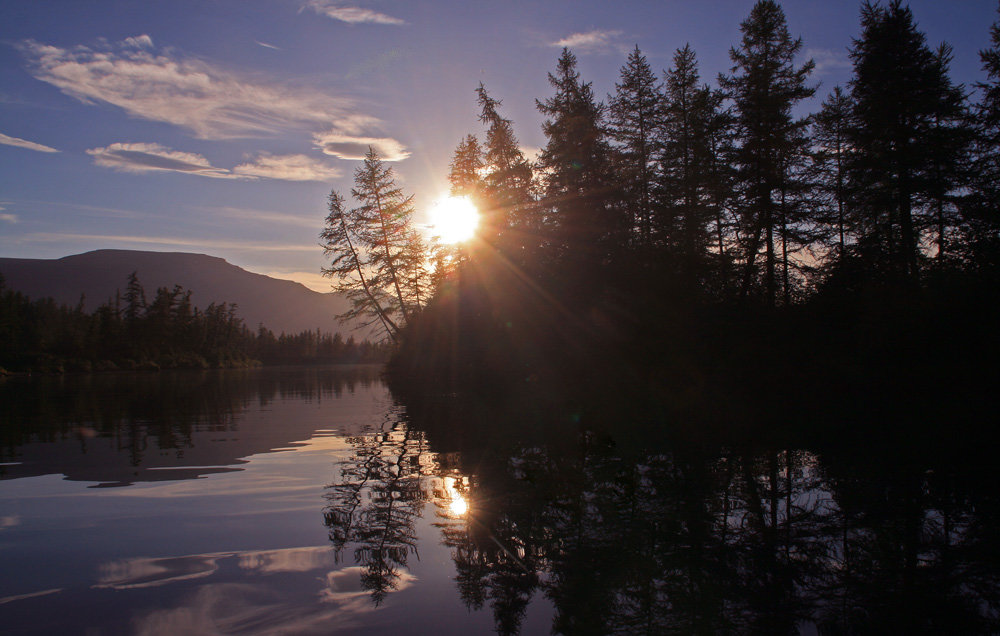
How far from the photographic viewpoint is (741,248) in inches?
940

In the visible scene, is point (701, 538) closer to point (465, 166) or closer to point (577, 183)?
point (577, 183)

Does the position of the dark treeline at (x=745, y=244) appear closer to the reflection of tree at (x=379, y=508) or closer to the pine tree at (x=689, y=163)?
the pine tree at (x=689, y=163)

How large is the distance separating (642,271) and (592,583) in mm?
17272

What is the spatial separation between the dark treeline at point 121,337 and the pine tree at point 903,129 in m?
43.1

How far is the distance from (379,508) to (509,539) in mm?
1878

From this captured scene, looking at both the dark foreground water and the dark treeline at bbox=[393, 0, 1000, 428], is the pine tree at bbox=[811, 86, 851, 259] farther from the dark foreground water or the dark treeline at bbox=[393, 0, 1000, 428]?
the dark foreground water

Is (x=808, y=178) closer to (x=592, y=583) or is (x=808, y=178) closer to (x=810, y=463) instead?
(x=810, y=463)

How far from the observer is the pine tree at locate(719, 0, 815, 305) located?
2239 centimetres

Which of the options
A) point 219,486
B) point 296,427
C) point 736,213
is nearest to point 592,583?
point 219,486

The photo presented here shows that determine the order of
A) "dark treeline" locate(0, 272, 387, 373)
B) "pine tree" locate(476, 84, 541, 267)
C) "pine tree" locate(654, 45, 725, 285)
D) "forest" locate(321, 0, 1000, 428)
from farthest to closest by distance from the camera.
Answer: "dark treeline" locate(0, 272, 387, 373)
"pine tree" locate(476, 84, 541, 267)
"pine tree" locate(654, 45, 725, 285)
"forest" locate(321, 0, 1000, 428)

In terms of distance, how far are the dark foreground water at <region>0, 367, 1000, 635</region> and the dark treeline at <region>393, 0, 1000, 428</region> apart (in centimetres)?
578

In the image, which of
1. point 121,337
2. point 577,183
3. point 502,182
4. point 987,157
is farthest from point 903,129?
point 121,337

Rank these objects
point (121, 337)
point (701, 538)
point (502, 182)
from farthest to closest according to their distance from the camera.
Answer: point (121, 337)
point (502, 182)
point (701, 538)

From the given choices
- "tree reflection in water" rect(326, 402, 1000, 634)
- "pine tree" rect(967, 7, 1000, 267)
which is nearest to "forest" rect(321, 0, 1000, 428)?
"pine tree" rect(967, 7, 1000, 267)
